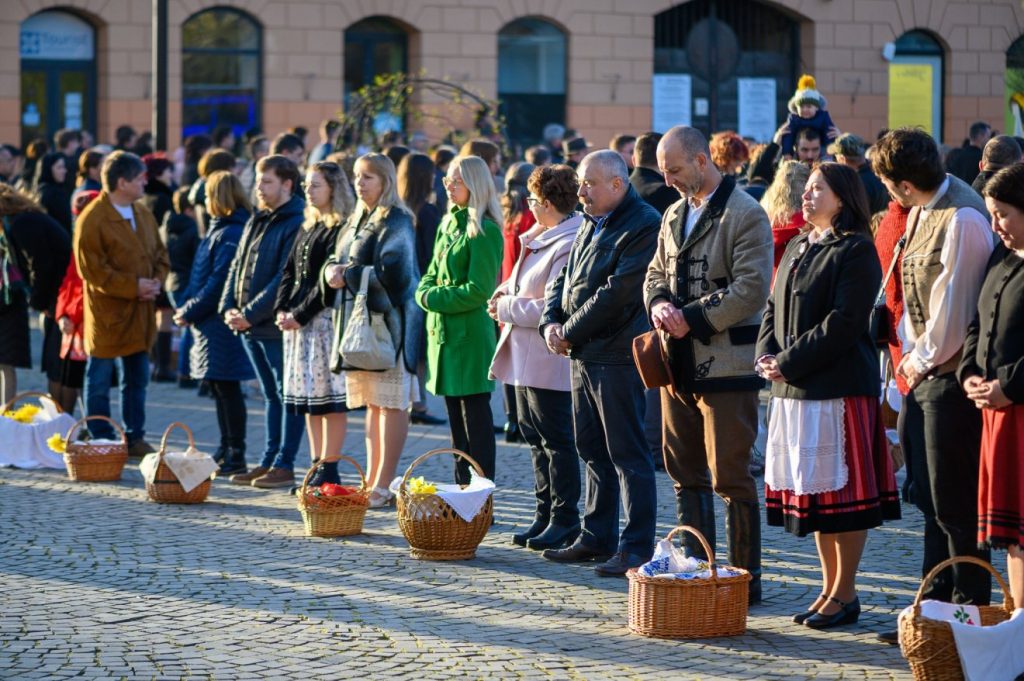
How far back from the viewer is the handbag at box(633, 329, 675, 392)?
22.3 ft

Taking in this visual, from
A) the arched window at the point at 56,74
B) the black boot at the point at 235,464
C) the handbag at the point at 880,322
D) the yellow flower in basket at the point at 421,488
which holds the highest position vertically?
the arched window at the point at 56,74

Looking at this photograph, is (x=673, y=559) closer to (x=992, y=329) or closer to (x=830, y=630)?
(x=830, y=630)

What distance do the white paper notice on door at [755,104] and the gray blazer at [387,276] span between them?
20337 millimetres

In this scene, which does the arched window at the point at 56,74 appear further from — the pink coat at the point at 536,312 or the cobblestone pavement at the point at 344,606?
the pink coat at the point at 536,312

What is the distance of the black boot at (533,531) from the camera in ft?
26.9

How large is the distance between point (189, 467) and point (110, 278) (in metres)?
2.00

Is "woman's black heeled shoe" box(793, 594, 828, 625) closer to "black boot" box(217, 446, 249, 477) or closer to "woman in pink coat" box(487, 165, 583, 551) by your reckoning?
"woman in pink coat" box(487, 165, 583, 551)

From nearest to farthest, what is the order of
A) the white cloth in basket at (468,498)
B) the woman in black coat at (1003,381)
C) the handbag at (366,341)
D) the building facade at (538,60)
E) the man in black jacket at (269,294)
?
the woman in black coat at (1003,381), the white cloth in basket at (468,498), the handbag at (366,341), the man in black jacket at (269,294), the building facade at (538,60)

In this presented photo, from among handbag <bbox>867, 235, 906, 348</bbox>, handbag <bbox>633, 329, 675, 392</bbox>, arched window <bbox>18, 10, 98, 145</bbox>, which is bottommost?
handbag <bbox>633, 329, 675, 392</bbox>

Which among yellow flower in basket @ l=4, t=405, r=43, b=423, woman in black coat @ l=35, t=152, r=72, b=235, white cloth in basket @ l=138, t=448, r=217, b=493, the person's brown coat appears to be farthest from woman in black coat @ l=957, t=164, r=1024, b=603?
woman in black coat @ l=35, t=152, r=72, b=235

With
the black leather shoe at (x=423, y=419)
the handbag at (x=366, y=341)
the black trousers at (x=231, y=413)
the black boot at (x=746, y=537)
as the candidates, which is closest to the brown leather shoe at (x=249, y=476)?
the black trousers at (x=231, y=413)

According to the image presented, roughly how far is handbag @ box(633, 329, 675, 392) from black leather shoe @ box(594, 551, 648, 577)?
0.96m

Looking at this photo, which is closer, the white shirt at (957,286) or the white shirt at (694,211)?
the white shirt at (957,286)

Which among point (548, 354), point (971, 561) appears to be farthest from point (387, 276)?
point (971, 561)
